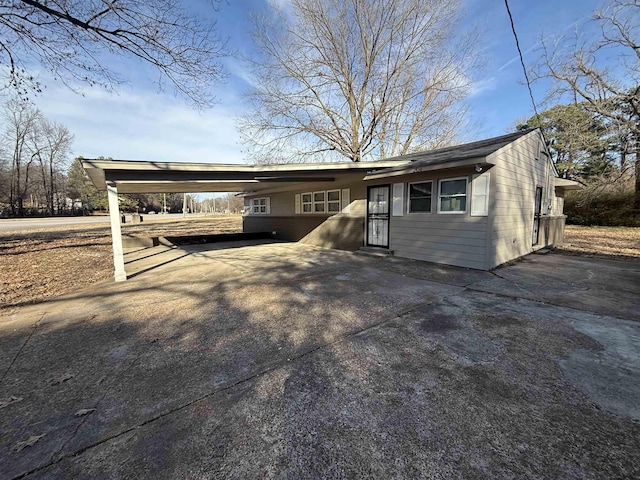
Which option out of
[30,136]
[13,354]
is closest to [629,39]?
[13,354]

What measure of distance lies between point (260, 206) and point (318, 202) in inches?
175

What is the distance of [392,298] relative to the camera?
4434mm

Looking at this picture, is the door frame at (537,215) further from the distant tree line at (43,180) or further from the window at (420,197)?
the distant tree line at (43,180)

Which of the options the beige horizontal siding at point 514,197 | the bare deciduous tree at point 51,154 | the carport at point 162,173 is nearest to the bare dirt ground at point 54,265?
the carport at point 162,173

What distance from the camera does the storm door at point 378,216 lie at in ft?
28.1

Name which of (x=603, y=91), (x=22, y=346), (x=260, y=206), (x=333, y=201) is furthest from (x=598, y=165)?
(x=22, y=346)

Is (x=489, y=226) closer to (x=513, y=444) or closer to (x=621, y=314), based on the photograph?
(x=621, y=314)

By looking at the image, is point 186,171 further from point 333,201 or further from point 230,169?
point 333,201

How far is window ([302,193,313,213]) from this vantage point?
36.8 ft

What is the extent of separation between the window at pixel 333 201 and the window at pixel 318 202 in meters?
0.33

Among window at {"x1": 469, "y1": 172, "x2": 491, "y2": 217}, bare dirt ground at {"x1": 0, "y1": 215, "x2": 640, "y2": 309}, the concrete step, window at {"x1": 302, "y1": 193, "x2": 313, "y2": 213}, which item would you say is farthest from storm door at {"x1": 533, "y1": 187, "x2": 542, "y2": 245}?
window at {"x1": 302, "y1": 193, "x2": 313, "y2": 213}

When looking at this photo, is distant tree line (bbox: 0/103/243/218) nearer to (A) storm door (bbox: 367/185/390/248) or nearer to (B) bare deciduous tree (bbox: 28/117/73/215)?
(B) bare deciduous tree (bbox: 28/117/73/215)

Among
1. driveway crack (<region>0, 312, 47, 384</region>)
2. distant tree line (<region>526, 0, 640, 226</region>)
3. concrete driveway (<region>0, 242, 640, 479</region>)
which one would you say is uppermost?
distant tree line (<region>526, 0, 640, 226</region>)

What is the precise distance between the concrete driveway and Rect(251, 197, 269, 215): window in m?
9.47
